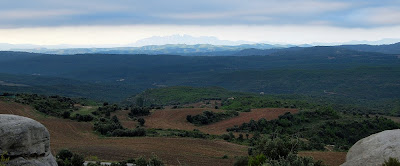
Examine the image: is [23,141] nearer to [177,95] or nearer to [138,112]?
[138,112]

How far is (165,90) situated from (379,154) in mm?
86481

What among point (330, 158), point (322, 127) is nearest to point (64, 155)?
point (330, 158)

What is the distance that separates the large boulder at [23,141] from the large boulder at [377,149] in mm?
13584

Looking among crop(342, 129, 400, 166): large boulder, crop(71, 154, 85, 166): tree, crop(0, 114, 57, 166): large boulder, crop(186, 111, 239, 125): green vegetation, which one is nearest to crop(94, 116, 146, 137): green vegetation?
crop(71, 154, 85, 166): tree

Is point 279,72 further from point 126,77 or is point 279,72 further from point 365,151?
point 365,151

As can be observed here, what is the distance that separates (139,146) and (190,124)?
1780cm

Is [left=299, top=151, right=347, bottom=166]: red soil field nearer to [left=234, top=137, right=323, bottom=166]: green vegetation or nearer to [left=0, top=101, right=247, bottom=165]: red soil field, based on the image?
[left=0, top=101, right=247, bottom=165]: red soil field

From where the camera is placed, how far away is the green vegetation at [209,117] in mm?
45625

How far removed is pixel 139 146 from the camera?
2750 cm

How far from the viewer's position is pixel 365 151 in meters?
18.1

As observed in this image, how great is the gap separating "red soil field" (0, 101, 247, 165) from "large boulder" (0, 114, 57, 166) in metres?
7.88

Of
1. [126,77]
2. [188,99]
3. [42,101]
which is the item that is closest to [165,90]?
[188,99]

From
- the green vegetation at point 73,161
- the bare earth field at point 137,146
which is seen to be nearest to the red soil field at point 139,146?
the bare earth field at point 137,146

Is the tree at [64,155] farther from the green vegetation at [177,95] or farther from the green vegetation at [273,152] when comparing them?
the green vegetation at [177,95]
